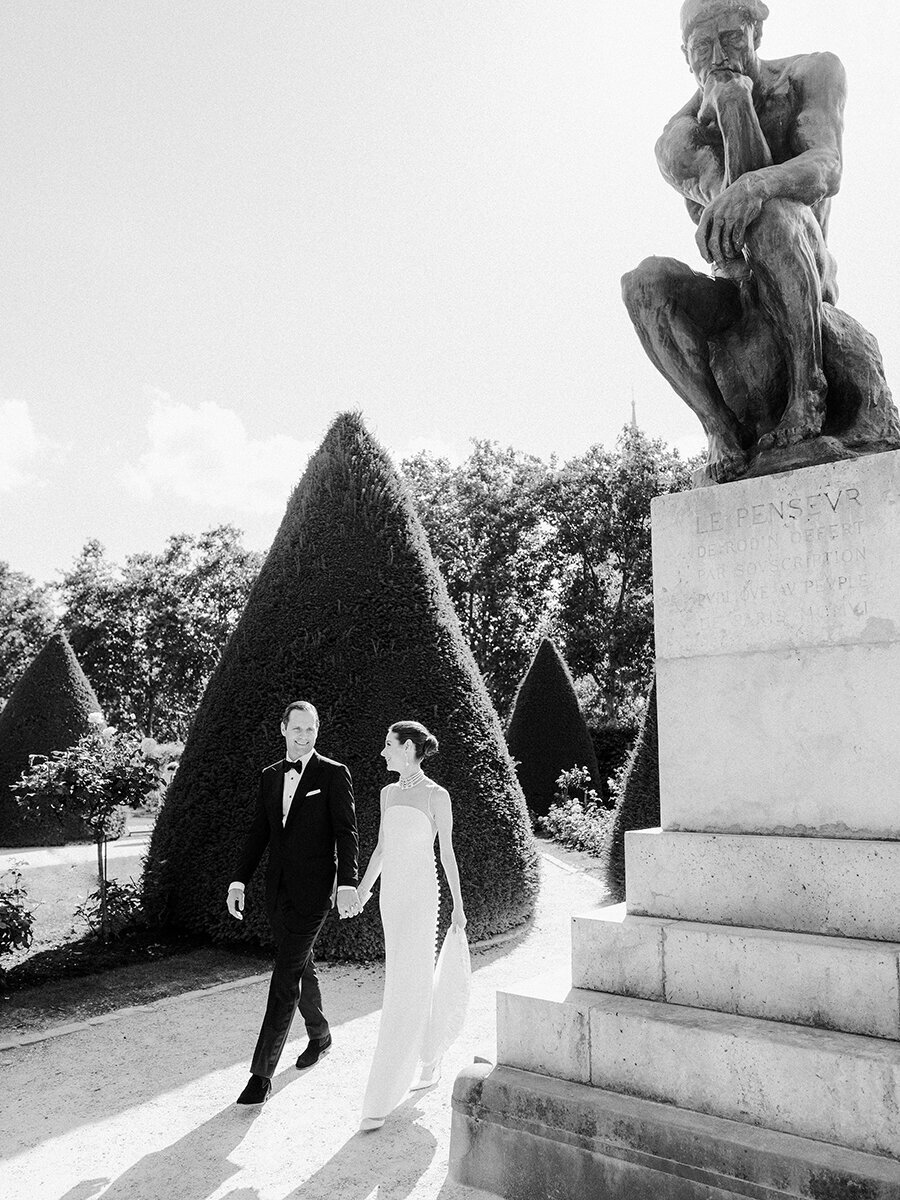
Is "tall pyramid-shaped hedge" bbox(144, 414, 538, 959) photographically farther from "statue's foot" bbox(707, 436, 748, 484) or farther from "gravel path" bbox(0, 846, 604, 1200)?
"statue's foot" bbox(707, 436, 748, 484)

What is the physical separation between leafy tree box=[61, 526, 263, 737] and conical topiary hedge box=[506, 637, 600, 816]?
1911 cm

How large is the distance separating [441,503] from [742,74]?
2603cm

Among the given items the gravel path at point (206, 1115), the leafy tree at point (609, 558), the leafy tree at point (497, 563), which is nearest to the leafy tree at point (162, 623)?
the leafy tree at point (497, 563)

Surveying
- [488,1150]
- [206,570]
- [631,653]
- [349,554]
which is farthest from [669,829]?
[206,570]

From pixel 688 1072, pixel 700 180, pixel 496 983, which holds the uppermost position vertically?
pixel 700 180

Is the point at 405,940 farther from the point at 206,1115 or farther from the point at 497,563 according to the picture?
the point at 497,563

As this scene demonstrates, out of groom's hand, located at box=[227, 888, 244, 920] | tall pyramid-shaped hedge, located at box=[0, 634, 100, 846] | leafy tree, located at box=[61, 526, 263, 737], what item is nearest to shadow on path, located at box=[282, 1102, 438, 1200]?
groom's hand, located at box=[227, 888, 244, 920]

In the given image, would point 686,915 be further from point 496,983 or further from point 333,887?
point 496,983

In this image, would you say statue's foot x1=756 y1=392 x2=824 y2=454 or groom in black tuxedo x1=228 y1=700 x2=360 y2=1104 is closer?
statue's foot x1=756 y1=392 x2=824 y2=454

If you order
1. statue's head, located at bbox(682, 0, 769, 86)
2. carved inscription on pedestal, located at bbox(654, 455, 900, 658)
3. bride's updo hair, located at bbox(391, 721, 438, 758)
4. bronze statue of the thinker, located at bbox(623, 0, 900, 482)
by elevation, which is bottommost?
bride's updo hair, located at bbox(391, 721, 438, 758)

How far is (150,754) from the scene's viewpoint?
389 inches

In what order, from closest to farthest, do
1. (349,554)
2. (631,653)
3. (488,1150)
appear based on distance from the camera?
1. (488,1150)
2. (349,554)
3. (631,653)

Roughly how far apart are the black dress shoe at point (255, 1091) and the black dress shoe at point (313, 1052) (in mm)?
A: 564

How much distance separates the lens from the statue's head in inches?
148
